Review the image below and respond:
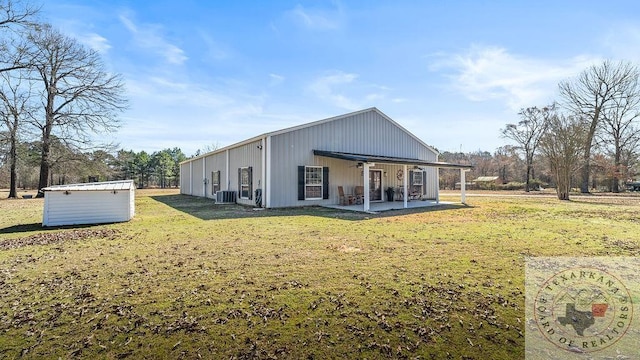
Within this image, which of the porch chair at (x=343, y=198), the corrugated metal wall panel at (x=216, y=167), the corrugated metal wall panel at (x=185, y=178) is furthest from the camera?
the corrugated metal wall panel at (x=185, y=178)

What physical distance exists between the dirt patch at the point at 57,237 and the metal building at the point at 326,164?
21.0 ft

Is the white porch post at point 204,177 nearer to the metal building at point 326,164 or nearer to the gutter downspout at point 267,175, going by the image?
the metal building at point 326,164

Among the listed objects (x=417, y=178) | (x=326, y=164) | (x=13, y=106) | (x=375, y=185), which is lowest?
(x=375, y=185)

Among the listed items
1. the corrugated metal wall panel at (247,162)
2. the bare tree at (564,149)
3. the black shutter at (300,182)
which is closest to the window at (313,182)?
the black shutter at (300,182)

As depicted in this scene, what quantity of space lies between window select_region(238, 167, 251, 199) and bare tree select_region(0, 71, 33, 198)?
12987 mm

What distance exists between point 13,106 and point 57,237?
15732 millimetres

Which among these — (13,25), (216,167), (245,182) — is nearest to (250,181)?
(245,182)

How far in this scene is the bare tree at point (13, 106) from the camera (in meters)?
15.9

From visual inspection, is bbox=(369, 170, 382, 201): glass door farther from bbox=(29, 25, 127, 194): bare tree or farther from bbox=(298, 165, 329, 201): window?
bbox=(29, 25, 127, 194): bare tree

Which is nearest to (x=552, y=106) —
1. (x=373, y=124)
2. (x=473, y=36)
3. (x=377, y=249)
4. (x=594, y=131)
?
(x=594, y=131)

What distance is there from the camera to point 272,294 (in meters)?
3.46

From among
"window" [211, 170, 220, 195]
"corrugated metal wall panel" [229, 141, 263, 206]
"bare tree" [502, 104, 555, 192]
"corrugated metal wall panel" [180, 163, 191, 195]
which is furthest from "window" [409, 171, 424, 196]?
"bare tree" [502, 104, 555, 192]

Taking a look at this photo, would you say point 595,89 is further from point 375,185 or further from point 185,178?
point 185,178

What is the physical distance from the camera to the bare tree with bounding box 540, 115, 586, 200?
1928 centimetres
